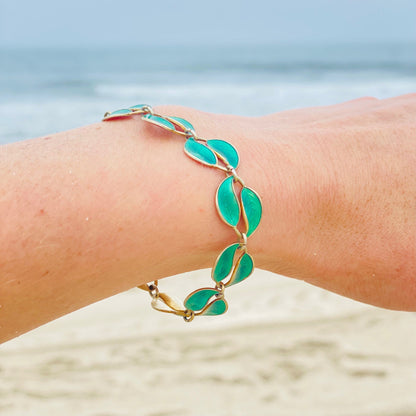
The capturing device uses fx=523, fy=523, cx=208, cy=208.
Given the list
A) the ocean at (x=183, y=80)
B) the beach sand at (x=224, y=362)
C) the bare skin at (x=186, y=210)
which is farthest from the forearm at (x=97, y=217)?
the ocean at (x=183, y=80)

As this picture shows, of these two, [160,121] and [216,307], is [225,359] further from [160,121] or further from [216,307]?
[160,121]

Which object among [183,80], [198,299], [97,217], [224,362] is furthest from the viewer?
[183,80]

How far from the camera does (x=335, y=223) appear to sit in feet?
3.15

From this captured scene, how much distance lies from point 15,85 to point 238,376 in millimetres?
6958

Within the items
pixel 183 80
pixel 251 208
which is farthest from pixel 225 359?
pixel 183 80

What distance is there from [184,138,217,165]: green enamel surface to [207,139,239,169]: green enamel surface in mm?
16

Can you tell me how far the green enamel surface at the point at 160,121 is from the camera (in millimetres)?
874

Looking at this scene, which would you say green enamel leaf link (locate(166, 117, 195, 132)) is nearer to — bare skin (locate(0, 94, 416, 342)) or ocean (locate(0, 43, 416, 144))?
bare skin (locate(0, 94, 416, 342))

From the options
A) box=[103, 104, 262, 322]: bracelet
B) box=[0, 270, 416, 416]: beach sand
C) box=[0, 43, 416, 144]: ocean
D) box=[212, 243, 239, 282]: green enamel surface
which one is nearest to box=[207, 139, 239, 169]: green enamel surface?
box=[103, 104, 262, 322]: bracelet

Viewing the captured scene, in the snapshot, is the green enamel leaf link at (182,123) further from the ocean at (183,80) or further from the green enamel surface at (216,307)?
the ocean at (183,80)

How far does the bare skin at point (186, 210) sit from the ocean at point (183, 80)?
15.3 ft

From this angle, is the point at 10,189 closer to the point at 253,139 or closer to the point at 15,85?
the point at 253,139

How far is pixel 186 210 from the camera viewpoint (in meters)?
0.83

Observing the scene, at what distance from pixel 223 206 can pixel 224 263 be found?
10cm
